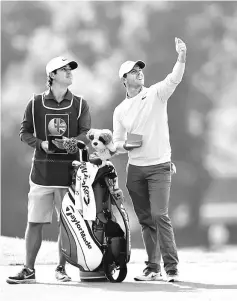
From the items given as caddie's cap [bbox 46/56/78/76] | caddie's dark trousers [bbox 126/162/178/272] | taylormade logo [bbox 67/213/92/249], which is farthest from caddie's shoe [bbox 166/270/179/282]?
caddie's cap [bbox 46/56/78/76]

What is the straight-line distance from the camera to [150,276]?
7.54 m

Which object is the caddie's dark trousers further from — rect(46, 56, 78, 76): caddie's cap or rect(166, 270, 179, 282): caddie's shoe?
rect(46, 56, 78, 76): caddie's cap

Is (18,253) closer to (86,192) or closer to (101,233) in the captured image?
(101,233)

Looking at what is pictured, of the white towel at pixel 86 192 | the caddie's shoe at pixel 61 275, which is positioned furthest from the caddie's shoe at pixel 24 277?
the white towel at pixel 86 192

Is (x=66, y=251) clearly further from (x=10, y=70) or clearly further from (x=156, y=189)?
(x=10, y=70)

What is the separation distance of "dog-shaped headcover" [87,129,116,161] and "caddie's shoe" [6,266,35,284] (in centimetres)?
116

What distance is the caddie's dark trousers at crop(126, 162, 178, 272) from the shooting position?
7.27 meters

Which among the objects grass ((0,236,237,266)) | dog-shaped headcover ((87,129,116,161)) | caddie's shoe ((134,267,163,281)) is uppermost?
dog-shaped headcover ((87,129,116,161))

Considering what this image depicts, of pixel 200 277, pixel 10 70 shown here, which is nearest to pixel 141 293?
pixel 200 277

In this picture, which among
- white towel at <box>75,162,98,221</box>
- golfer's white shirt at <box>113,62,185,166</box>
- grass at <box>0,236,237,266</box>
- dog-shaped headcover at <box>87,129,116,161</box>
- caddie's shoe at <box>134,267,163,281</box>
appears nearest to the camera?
white towel at <box>75,162,98,221</box>

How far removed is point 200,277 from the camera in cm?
787

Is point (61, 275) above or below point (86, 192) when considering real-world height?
below

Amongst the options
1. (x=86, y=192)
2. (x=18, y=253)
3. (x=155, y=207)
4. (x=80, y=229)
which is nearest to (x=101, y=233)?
(x=80, y=229)

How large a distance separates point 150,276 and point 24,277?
1090 millimetres
